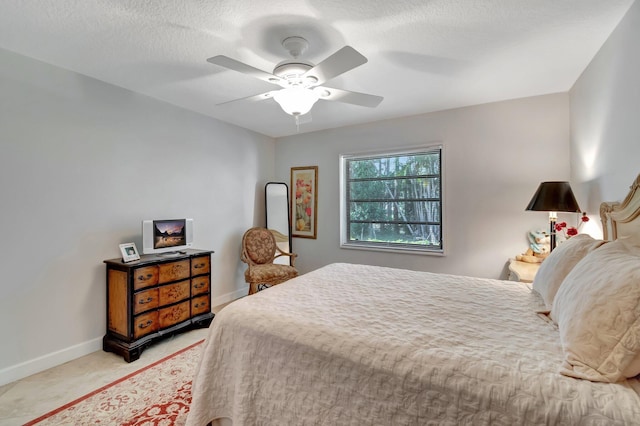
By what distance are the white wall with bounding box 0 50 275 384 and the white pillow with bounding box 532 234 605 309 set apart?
3.44m

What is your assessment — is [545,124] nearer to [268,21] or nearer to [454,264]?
[454,264]

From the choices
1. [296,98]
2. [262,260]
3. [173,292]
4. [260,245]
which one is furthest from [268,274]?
[296,98]

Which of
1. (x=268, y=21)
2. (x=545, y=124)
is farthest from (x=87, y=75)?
(x=545, y=124)

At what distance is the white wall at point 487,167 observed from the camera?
299cm

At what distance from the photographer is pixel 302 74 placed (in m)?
1.91

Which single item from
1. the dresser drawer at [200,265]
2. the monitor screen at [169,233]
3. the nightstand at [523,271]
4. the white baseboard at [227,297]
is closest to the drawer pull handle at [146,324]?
the dresser drawer at [200,265]

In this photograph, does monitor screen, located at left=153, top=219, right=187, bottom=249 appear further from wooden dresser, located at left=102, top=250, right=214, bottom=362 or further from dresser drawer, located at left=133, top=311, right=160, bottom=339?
dresser drawer, located at left=133, top=311, right=160, bottom=339

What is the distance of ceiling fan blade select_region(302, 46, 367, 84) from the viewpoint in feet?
5.19

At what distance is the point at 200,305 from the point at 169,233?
0.85m

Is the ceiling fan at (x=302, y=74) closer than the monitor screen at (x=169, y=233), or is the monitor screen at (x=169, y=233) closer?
the ceiling fan at (x=302, y=74)

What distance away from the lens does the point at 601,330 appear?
0.98m

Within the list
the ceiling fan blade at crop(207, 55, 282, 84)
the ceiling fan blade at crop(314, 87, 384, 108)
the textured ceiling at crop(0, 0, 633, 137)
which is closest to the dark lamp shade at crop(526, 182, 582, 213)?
the textured ceiling at crop(0, 0, 633, 137)

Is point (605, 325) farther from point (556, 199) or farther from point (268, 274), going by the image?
point (268, 274)

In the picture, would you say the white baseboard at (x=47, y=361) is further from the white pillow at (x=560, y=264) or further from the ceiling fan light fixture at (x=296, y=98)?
the white pillow at (x=560, y=264)
